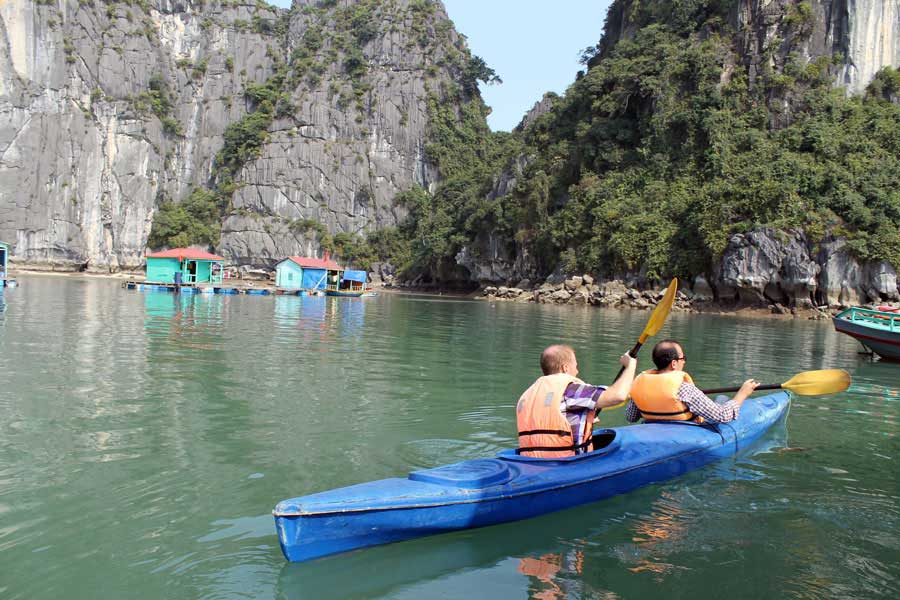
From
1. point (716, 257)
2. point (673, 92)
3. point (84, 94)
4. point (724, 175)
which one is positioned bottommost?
point (716, 257)

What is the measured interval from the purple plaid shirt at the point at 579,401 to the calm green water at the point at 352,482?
0.73m

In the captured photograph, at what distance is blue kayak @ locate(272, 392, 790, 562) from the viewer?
3936 millimetres

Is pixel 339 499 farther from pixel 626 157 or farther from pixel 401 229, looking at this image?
pixel 401 229

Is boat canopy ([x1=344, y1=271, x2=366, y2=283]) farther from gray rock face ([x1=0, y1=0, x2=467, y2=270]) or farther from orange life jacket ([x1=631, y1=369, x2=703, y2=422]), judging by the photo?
orange life jacket ([x1=631, y1=369, x2=703, y2=422])

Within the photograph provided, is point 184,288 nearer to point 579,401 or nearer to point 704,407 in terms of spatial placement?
point 704,407

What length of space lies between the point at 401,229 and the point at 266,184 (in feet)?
→ 50.4

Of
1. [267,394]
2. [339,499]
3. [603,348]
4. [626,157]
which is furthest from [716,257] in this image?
[339,499]

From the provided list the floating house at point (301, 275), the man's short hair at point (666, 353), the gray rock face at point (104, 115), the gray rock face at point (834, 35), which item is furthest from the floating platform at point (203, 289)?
the gray rock face at point (104, 115)

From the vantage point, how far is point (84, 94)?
2793 inches

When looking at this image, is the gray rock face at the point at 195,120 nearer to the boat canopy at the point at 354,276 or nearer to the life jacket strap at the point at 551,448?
the boat canopy at the point at 354,276

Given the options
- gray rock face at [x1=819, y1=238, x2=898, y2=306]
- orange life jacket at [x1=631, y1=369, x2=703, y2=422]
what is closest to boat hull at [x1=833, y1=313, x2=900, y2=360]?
orange life jacket at [x1=631, y1=369, x2=703, y2=422]

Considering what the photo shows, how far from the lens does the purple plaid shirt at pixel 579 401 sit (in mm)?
4777

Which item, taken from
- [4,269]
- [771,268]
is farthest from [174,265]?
[771,268]

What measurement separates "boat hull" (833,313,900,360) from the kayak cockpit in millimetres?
11210
